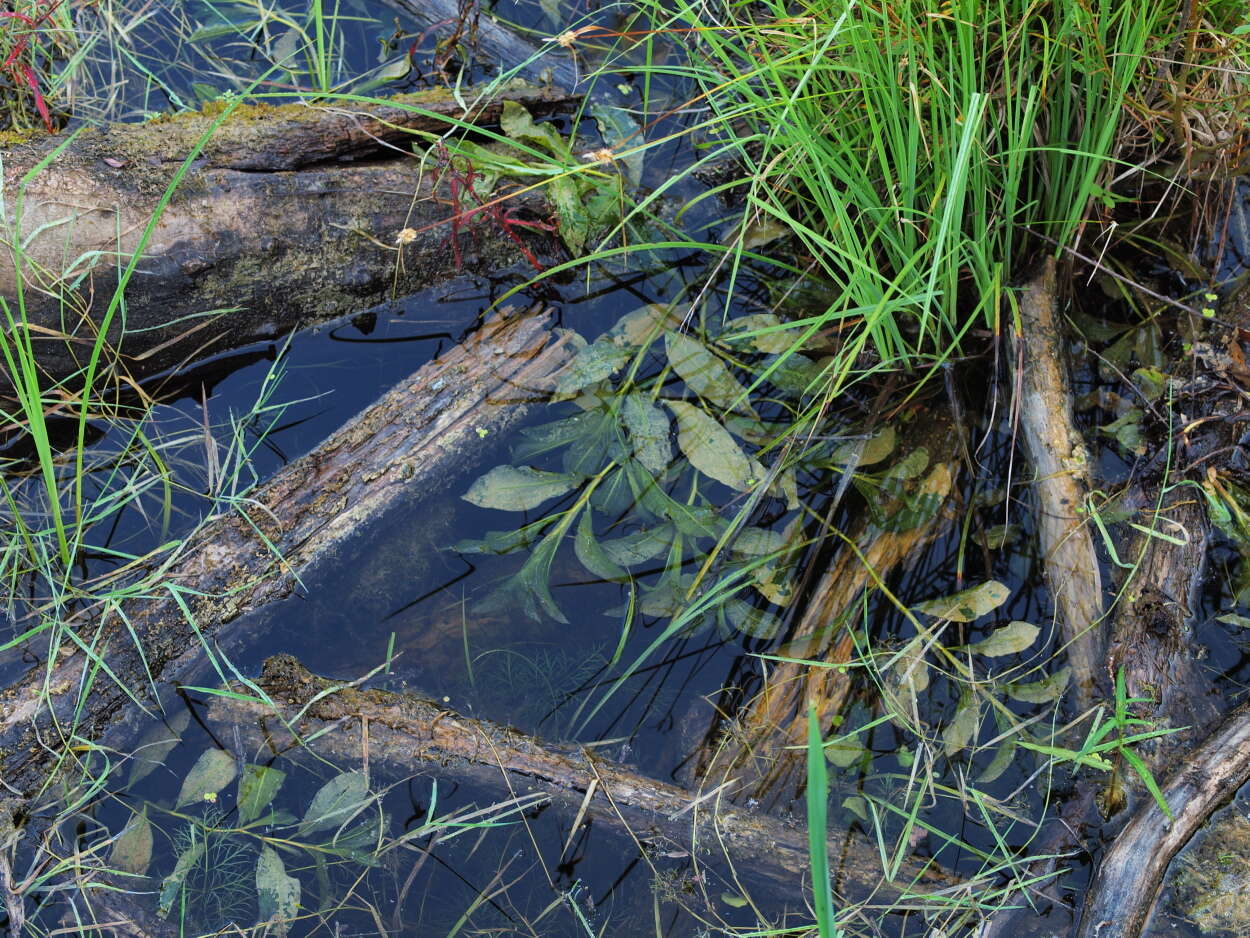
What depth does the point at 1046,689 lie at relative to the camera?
1930 millimetres

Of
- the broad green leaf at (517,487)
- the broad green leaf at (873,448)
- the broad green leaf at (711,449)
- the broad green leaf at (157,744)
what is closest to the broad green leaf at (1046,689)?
the broad green leaf at (873,448)

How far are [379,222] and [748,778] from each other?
1.59 meters

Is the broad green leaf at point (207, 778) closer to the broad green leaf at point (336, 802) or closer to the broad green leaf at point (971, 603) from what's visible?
the broad green leaf at point (336, 802)

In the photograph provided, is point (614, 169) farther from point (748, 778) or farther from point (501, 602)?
point (748, 778)

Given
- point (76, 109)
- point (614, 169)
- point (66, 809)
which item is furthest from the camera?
point (76, 109)

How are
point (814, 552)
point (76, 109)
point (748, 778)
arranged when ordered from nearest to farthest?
point (748, 778)
point (814, 552)
point (76, 109)

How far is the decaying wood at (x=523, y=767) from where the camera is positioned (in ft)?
6.11

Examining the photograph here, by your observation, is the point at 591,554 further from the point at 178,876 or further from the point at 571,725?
the point at 178,876

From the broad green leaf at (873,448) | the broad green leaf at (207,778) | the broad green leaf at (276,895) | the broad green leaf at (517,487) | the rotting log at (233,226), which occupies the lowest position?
the broad green leaf at (276,895)

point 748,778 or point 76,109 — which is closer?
point 748,778

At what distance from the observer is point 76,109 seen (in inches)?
104


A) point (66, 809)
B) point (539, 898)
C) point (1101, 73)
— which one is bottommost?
point (539, 898)

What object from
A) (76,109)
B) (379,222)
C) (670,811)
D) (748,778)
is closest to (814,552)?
(748,778)

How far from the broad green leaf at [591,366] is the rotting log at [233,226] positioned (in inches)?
14.2
